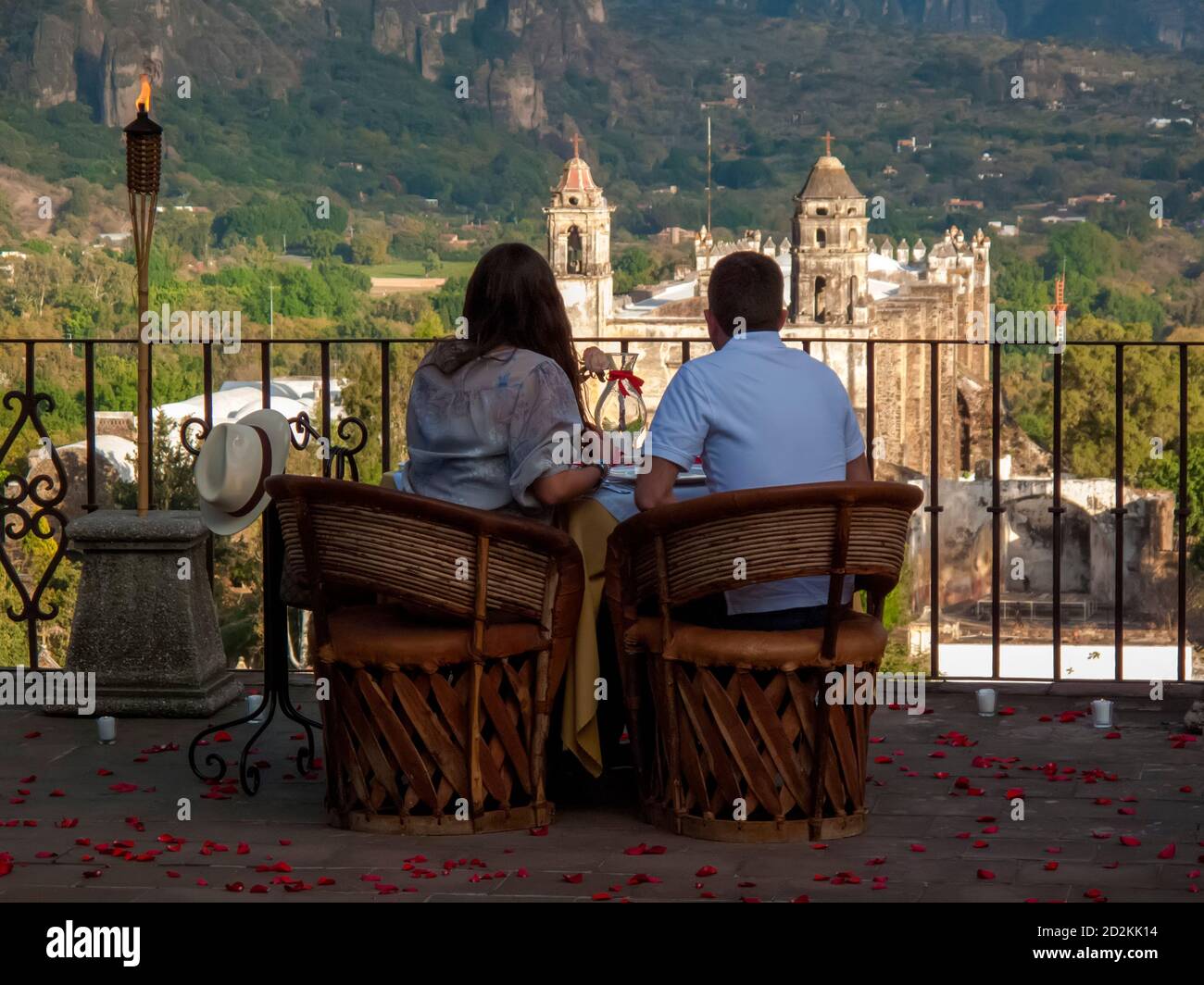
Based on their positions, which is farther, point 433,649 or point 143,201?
point 143,201

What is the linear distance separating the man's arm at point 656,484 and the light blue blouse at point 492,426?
17 cm

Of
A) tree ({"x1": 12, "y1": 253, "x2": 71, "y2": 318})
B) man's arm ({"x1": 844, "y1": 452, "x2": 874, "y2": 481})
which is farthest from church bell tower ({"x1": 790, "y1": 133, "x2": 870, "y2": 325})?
man's arm ({"x1": 844, "y1": 452, "x2": 874, "y2": 481})

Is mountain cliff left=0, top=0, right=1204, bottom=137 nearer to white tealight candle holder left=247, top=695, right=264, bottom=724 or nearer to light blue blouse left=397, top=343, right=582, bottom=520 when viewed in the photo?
white tealight candle holder left=247, top=695, right=264, bottom=724

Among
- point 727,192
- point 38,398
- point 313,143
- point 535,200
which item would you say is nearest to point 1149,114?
point 727,192

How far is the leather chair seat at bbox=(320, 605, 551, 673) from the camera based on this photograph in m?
3.49

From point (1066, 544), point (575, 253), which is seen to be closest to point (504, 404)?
point (1066, 544)

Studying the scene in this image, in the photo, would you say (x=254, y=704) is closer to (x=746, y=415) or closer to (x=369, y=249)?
(x=746, y=415)

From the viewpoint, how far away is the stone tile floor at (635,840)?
319 cm

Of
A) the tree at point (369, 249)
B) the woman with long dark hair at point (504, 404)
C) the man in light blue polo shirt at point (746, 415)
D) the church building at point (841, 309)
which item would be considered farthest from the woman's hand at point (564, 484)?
the tree at point (369, 249)

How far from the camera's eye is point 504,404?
362 centimetres

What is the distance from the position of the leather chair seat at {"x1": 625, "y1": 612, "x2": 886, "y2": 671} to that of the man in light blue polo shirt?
0.09m

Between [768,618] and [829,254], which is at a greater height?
[829,254]

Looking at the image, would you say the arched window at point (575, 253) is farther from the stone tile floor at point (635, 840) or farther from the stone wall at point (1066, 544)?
the stone tile floor at point (635, 840)

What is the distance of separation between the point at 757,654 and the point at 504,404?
0.72 metres
